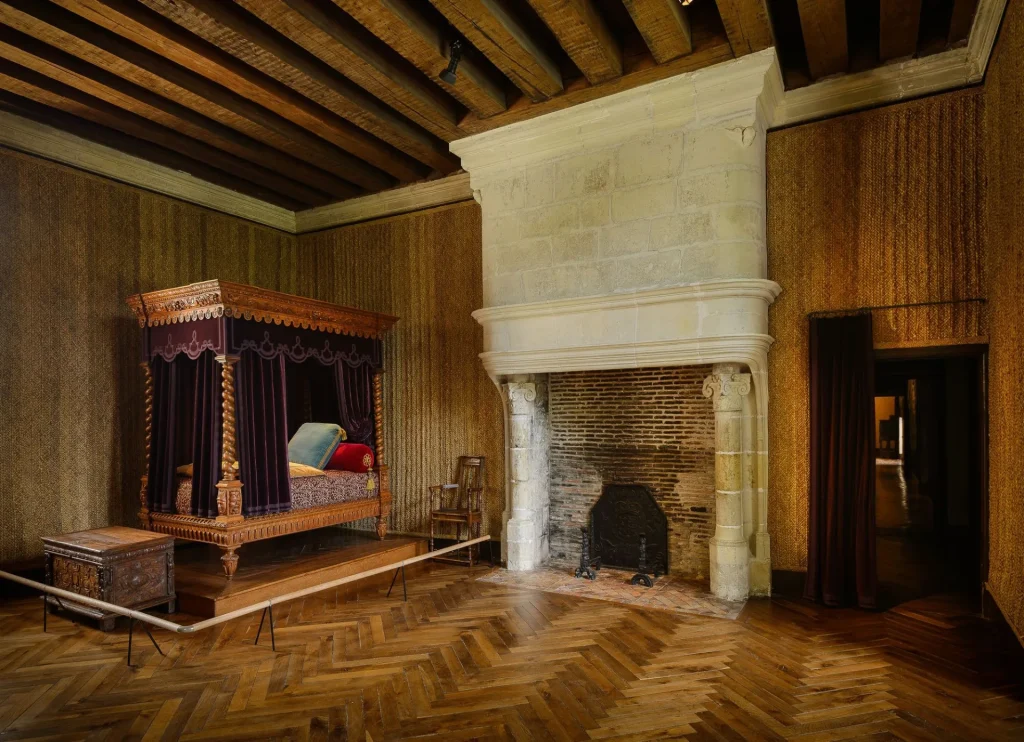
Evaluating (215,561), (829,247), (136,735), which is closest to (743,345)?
(829,247)

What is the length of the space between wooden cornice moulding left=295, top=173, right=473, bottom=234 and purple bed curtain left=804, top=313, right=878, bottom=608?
364cm

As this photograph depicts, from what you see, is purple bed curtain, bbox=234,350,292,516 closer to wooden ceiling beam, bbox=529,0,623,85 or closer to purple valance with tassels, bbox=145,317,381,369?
purple valance with tassels, bbox=145,317,381,369

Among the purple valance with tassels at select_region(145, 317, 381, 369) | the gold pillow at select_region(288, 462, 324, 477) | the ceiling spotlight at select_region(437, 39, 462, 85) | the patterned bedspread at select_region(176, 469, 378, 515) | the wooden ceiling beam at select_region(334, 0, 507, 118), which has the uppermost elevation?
the wooden ceiling beam at select_region(334, 0, 507, 118)

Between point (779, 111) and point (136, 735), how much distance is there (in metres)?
5.58

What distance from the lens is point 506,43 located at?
13.7ft

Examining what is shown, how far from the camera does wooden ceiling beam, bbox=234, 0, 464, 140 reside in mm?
3854

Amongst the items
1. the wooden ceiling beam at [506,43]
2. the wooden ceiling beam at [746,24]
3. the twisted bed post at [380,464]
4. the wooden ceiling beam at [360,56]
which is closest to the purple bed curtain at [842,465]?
the wooden ceiling beam at [746,24]

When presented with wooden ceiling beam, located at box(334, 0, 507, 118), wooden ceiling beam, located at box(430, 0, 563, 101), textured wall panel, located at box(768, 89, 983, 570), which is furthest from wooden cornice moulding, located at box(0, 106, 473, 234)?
textured wall panel, located at box(768, 89, 983, 570)

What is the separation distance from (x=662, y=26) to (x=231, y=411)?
4166mm

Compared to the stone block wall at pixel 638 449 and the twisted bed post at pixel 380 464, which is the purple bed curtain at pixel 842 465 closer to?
the stone block wall at pixel 638 449

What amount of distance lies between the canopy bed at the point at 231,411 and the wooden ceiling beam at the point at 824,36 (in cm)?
421

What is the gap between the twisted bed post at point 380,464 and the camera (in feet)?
20.4

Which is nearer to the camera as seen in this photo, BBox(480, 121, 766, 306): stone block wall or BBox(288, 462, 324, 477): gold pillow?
BBox(480, 121, 766, 306): stone block wall

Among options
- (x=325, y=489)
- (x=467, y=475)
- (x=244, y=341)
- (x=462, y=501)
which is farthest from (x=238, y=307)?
(x=462, y=501)
